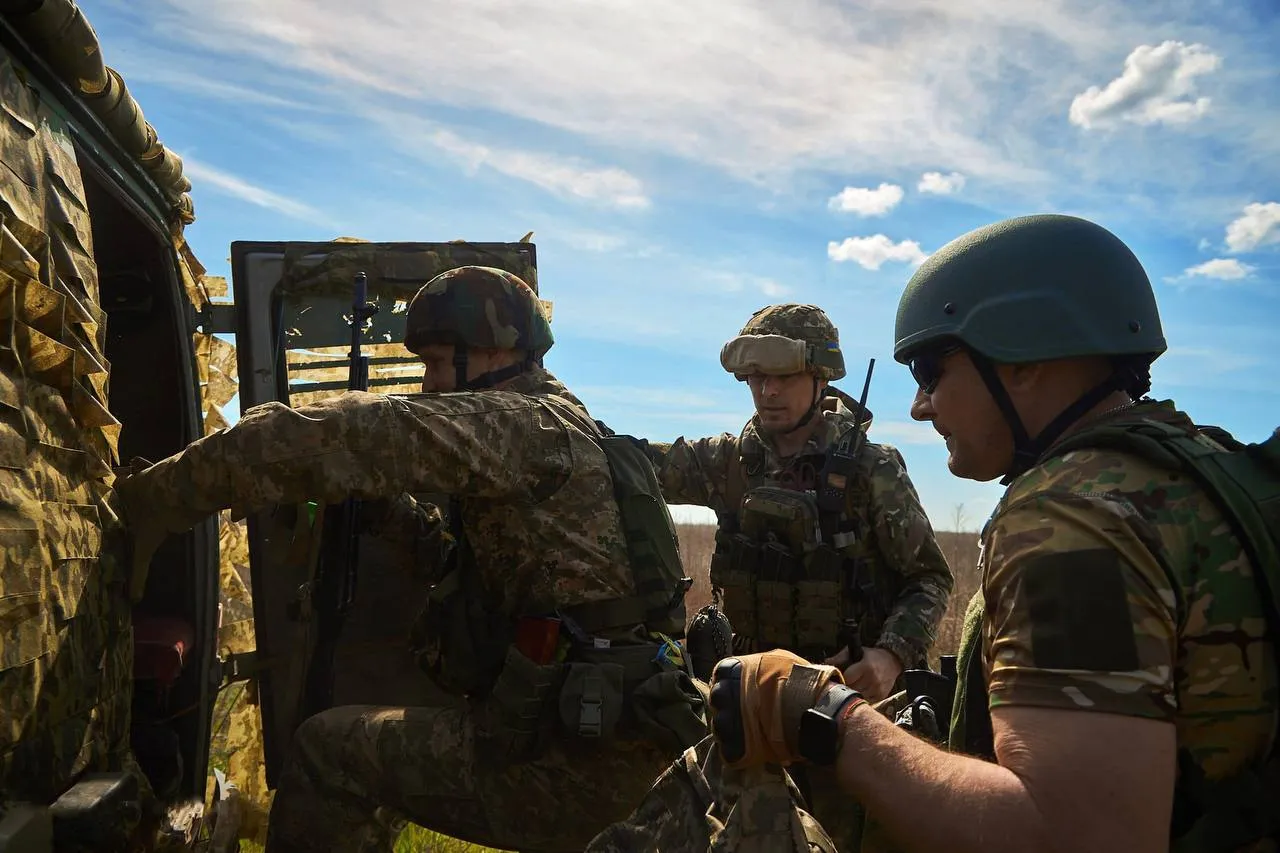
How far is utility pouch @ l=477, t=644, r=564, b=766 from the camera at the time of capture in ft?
10.1

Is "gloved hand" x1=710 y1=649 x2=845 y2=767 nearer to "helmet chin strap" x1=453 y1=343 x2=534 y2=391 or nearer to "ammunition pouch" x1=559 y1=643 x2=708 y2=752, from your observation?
"ammunition pouch" x1=559 y1=643 x2=708 y2=752

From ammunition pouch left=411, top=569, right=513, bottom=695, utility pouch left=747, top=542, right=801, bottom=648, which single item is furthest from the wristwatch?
utility pouch left=747, top=542, right=801, bottom=648

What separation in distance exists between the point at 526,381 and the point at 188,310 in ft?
3.71

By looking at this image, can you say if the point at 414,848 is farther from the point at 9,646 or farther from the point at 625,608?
the point at 9,646

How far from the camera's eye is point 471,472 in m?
3.02

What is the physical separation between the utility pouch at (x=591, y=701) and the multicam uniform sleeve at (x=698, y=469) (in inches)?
77.5

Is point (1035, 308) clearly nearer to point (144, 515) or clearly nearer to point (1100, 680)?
point (1100, 680)

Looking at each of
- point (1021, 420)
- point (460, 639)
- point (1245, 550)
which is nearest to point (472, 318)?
point (460, 639)

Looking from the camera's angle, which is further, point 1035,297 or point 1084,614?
point 1035,297

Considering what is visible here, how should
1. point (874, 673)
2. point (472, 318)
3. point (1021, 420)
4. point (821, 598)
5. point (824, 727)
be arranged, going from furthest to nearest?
point (821, 598)
point (874, 673)
point (472, 318)
point (1021, 420)
point (824, 727)

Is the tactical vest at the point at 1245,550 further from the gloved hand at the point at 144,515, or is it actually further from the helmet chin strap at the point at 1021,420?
the gloved hand at the point at 144,515

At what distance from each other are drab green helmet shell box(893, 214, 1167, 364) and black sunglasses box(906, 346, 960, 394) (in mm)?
20

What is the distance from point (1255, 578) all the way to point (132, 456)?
345 cm

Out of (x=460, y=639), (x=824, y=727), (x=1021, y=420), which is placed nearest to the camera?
(x=824, y=727)
